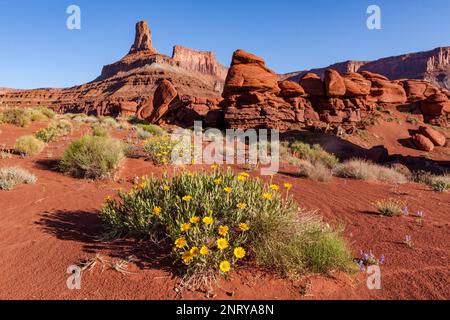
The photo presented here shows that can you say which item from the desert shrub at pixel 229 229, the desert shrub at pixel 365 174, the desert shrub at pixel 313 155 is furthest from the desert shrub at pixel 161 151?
the desert shrub at pixel 313 155

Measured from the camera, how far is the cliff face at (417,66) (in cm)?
8750

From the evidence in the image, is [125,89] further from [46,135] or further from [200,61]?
[200,61]

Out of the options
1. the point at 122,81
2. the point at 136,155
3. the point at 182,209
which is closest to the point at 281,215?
the point at 182,209

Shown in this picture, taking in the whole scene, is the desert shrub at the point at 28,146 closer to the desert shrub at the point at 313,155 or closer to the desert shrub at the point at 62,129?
the desert shrub at the point at 62,129

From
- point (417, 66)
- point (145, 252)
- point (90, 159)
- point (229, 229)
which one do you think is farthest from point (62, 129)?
point (417, 66)

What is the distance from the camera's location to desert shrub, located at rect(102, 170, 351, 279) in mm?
2602

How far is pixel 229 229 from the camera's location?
294cm

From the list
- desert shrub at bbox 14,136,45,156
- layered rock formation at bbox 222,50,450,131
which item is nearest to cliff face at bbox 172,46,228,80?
layered rock formation at bbox 222,50,450,131

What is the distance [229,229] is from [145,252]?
3.01ft

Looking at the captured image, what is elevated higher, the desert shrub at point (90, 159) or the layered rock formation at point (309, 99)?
the layered rock formation at point (309, 99)

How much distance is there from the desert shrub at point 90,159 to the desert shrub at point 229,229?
3145 millimetres

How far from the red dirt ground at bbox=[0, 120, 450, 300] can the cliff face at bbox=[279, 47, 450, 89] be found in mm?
98679

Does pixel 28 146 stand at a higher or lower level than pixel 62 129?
lower

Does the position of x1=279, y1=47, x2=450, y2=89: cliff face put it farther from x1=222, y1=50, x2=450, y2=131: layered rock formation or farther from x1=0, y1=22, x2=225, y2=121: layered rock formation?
x1=222, y1=50, x2=450, y2=131: layered rock formation
